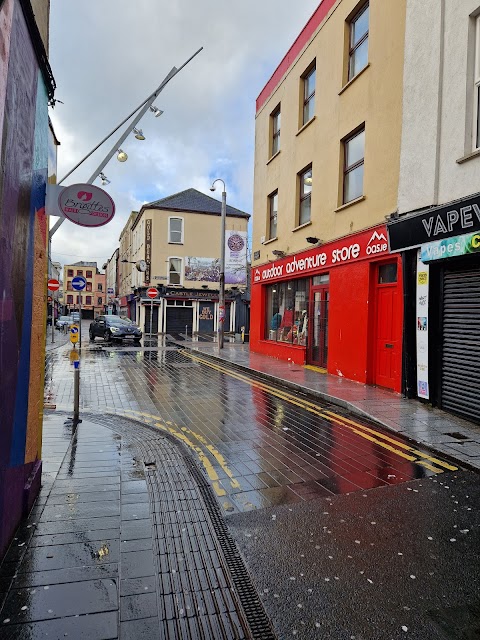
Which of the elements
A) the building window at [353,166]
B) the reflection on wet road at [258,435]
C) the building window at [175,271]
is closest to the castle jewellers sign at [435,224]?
the building window at [353,166]

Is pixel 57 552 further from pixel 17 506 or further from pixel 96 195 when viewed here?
pixel 96 195

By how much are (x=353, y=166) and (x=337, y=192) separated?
31.5 inches

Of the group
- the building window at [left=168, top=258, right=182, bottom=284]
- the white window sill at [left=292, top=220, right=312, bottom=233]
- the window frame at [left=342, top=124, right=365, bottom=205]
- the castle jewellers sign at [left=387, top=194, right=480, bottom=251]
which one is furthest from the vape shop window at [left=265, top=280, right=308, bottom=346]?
the building window at [left=168, top=258, right=182, bottom=284]

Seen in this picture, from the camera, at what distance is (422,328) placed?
8055mm

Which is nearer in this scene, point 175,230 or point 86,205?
point 86,205

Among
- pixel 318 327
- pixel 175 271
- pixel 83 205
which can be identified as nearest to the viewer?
pixel 83 205

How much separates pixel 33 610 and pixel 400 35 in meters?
11.5

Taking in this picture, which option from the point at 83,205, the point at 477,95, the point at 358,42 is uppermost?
the point at 358,42

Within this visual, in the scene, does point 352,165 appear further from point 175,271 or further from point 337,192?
point 175,271

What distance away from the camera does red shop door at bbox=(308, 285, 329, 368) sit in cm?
1266

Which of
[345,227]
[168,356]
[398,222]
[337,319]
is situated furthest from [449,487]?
[168,356]

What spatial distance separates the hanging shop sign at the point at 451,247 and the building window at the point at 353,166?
3.74 metres

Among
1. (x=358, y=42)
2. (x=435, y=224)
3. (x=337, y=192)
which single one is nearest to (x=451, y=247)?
(x=435, y=224)

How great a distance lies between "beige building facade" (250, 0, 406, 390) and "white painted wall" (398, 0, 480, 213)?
564 millimetres
